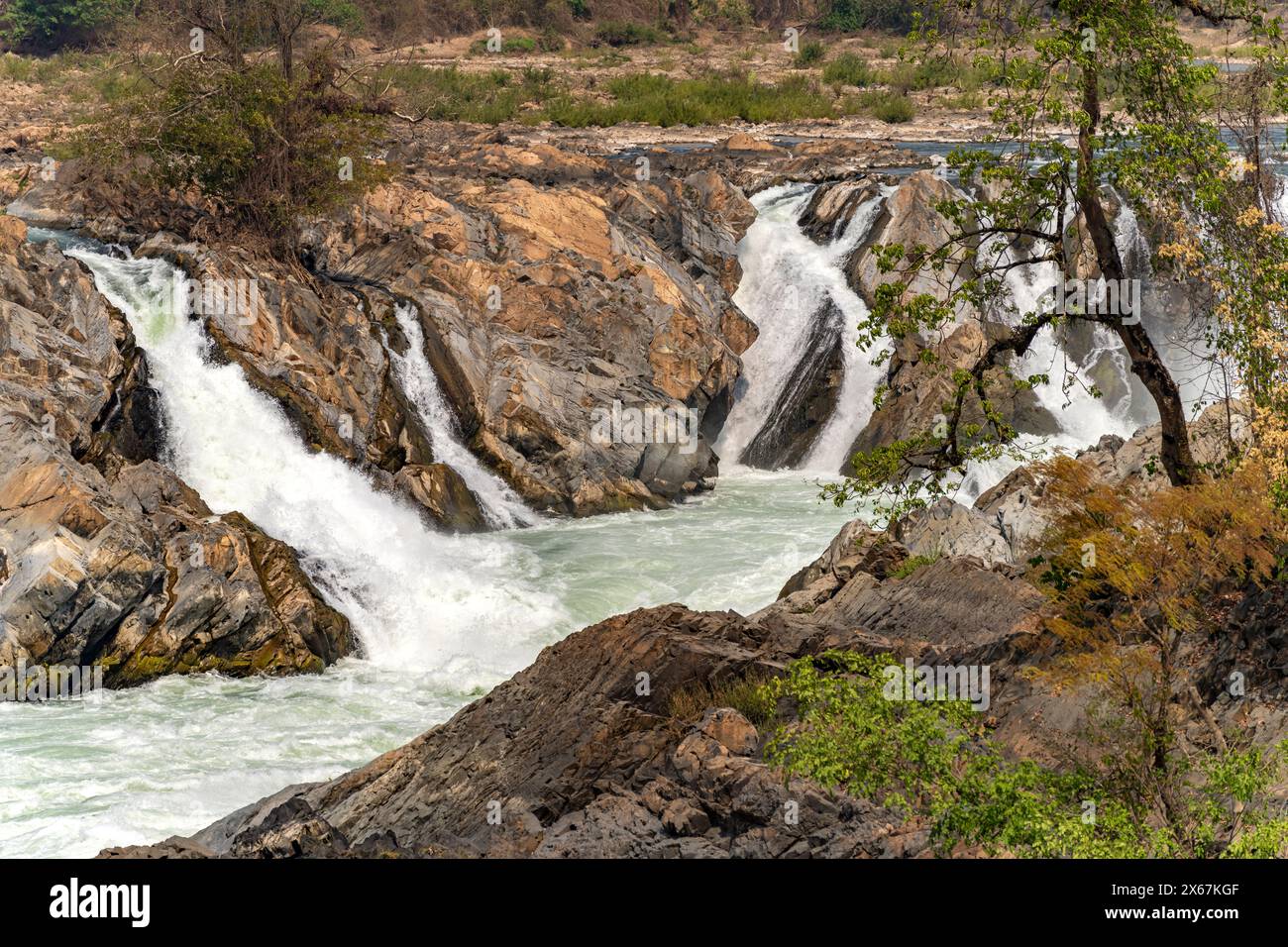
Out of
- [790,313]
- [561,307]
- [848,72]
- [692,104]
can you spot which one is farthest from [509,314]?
[848,72]

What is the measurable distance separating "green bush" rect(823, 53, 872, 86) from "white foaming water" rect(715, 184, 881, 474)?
74.0 ft

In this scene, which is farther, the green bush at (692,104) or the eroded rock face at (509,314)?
the green bush at (692,104)

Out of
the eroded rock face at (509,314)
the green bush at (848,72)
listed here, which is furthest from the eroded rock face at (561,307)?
the green bush at (848,72)

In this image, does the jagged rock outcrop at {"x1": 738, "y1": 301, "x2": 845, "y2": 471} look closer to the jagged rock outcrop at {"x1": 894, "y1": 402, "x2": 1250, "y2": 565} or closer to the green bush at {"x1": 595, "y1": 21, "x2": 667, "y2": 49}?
the jagged rock outcrop at {"x1": 894, "y1": 402, "x2": 1250, "y2": 565}

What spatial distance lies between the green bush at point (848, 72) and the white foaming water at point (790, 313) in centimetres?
2256

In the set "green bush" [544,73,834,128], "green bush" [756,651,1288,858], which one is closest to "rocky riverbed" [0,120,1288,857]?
"green bush" [756,651,1288,858]

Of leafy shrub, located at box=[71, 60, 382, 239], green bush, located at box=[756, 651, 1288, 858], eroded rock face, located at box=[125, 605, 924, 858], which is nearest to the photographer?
green bush, located at box=[756, 651, 1288, 858]

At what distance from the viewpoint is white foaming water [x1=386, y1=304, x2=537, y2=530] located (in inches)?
1040

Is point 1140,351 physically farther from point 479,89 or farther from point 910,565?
point 479,89

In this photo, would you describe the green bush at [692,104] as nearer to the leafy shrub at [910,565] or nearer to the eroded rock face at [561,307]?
the eroded rock face at [561,307]

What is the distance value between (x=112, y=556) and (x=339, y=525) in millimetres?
5077

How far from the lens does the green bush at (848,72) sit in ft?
188
